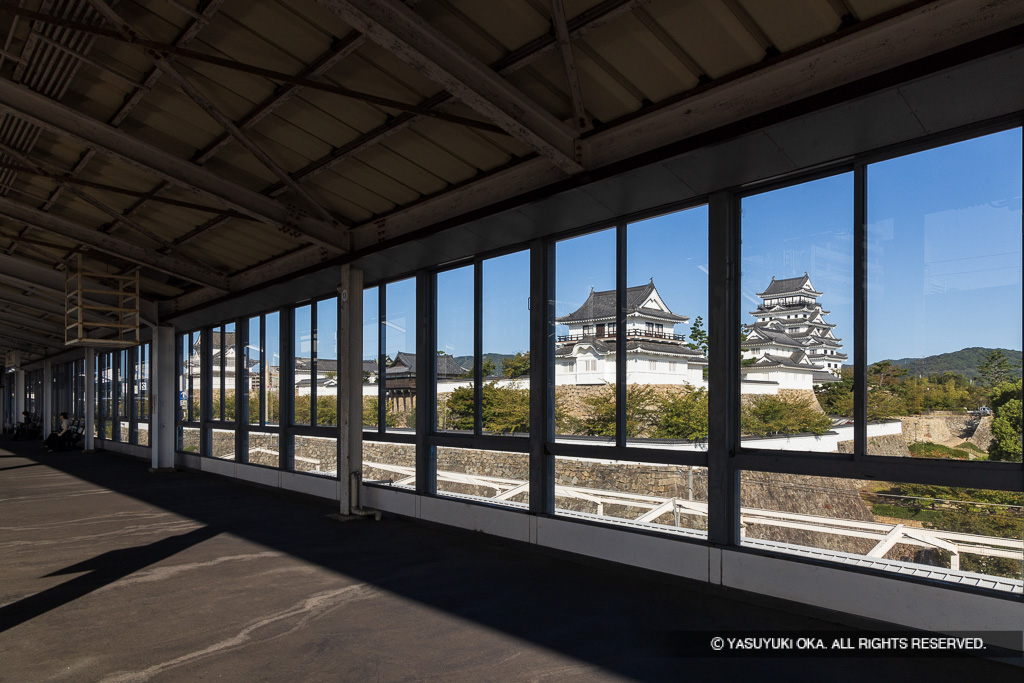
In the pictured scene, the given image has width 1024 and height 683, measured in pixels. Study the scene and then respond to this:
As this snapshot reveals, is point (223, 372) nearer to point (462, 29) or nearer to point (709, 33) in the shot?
point (462, 29)

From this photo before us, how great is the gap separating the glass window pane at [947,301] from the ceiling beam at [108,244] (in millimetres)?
11064

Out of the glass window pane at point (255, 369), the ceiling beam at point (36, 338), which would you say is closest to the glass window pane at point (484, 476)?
the glass window pane at point (255, 369)

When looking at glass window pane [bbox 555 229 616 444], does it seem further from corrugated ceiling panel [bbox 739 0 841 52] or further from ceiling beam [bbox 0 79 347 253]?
ceiling beam [bbox 0 79 347 253]

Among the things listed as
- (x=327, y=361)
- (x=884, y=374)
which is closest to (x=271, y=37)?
(x=884, y=374)

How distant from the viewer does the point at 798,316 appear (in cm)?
538

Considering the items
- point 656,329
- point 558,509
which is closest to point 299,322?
point 558,509

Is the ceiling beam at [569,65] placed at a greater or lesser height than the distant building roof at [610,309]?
greater

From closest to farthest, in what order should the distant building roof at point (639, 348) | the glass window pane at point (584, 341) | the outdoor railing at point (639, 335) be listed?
the distant building roof at point (639, 348), the outdoor railing at point (639, 335), the glass window pane at point (584, 341)

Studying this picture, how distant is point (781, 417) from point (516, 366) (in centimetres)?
326

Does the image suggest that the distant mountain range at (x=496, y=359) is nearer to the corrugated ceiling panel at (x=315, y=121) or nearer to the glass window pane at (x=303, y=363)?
the corrugated ceiling panel at (x=315, y=121)

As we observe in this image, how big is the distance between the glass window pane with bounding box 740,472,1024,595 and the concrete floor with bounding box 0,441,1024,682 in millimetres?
582

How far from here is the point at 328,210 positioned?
885cm

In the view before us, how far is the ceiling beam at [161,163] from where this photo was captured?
22.0 ft

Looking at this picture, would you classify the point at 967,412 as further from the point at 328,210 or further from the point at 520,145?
the point at 328,210
